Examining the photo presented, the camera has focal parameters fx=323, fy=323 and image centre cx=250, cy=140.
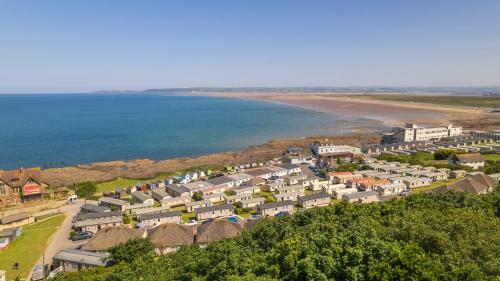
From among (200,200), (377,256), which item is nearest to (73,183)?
(200,200)

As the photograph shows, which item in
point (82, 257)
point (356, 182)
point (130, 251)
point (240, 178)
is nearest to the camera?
point (130, 251)

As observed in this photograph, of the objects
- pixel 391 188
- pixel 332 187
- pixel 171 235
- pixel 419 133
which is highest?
pixel 419 133

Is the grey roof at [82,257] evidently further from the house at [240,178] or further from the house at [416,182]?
the house at [416,182]

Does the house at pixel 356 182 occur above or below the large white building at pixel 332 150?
below

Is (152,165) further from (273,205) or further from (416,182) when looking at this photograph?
(416,182)

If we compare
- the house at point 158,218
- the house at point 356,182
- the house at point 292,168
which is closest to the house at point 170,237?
the house at point 158,218

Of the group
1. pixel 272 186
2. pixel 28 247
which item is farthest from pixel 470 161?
pixel 28 247
